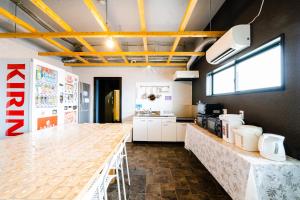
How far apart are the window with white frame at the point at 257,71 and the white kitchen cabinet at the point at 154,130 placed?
234 centimetres

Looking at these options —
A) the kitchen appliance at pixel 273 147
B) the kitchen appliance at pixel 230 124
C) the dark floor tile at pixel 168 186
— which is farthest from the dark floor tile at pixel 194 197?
the kitchen appliance at pixel 273 147

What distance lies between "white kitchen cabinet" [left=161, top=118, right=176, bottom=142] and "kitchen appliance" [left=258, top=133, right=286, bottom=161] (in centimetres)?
334

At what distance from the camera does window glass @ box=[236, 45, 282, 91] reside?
5.75 feet

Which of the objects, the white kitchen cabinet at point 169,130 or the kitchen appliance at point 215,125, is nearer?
the kitchen appliance at point 215,125

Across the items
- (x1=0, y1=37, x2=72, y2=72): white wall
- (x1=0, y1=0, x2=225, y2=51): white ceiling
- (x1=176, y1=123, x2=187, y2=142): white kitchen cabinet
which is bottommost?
(x1=176, y1=123, x2=187, y2=142): white kitchen cabinet

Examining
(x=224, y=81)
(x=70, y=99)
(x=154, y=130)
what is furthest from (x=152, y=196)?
(x=70, y=99)

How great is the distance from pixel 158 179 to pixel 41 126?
2.48 meters

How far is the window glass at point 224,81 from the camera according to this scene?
2826 mm

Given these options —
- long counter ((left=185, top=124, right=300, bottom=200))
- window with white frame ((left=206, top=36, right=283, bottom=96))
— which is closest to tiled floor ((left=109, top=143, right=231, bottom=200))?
long counter ((left=185, top=124, right=300, bottom=200))

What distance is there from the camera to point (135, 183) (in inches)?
98.9

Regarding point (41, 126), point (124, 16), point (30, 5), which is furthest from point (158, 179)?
point (30, 5)

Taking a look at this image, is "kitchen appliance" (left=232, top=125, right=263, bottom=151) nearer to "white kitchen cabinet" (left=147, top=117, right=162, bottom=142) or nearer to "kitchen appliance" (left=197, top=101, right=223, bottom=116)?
"kitchen appliance" (left=197, top=101, right=223, bottom=116)

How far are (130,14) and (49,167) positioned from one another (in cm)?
301

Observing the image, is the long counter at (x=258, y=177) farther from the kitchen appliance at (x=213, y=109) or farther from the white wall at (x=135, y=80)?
the white wall at (x=135, y=80)
